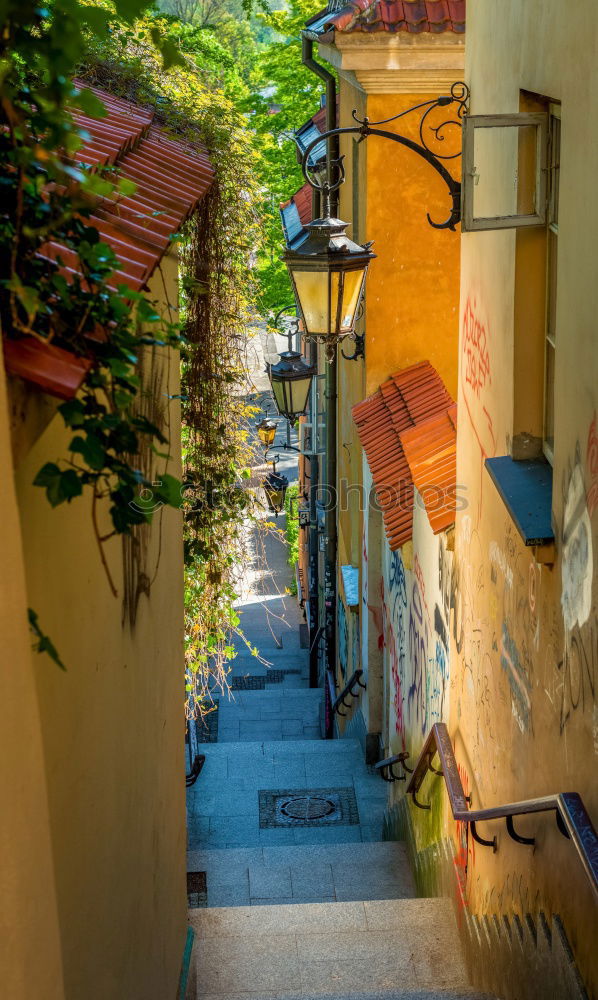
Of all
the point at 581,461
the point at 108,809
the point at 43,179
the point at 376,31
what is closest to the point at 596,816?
the point at 581,461

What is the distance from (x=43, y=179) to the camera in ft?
9.32

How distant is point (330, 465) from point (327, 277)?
781 centimetres

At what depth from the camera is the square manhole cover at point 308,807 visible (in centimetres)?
1082

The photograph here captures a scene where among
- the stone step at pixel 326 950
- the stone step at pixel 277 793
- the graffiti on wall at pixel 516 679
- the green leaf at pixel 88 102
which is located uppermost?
the green leaf at pixel 88 102

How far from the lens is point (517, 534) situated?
5.26 m

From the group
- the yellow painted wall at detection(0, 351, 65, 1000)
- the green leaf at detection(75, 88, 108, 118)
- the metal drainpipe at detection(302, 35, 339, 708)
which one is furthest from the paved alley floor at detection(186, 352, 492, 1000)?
the green leaf at detection(75, 88, 108, 118)

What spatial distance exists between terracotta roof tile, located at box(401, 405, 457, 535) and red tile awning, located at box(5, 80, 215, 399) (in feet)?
8.30

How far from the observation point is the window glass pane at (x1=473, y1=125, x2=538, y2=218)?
505 cm

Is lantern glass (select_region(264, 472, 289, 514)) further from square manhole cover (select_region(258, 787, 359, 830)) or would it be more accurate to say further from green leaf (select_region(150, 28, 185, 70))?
green leaf (select_region(150, 28, 185, 70))

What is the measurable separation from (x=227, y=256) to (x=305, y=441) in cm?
1352

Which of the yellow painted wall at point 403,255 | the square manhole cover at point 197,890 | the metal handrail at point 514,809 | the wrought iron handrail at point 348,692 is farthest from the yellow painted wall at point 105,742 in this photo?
the wrought iron handrail at point 348,692

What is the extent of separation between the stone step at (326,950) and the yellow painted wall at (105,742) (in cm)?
73

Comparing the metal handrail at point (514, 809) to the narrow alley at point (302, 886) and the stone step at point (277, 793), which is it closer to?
the narrow alley at point (302, 886)

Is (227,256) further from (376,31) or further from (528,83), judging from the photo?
(528,83)
